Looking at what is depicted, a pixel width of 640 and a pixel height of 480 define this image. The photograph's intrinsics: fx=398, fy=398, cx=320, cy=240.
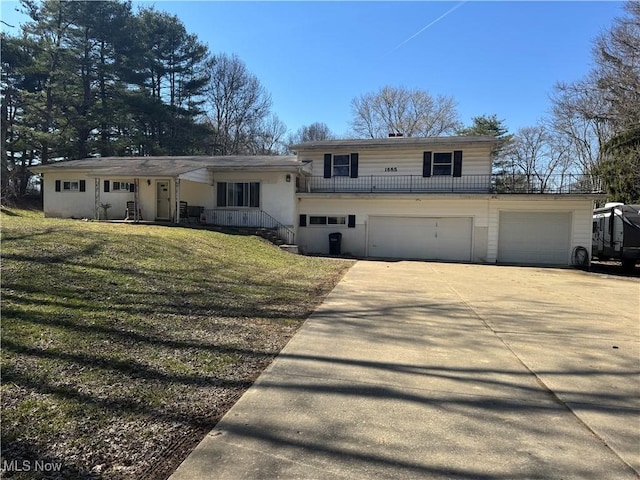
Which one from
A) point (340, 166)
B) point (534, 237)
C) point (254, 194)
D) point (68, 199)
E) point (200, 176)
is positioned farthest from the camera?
point (340, 166)

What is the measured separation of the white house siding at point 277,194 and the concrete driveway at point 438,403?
12.3 metres

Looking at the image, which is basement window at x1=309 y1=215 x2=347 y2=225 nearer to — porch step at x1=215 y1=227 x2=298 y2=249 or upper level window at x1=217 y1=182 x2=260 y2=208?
porch step at x1=215 y1=227 x2=298 y2=249

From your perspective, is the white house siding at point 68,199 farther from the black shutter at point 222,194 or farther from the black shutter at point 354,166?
the black shutter at point 354,166

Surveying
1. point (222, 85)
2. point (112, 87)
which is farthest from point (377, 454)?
point (222, 85)

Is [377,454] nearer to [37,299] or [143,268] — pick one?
[37,299]

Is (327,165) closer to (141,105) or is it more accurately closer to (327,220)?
(327,220)

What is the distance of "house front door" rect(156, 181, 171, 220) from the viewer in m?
19.8

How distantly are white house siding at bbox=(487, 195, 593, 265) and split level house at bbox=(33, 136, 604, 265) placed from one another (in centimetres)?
5

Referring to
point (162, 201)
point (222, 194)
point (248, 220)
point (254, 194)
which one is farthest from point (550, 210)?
point (162, 201)

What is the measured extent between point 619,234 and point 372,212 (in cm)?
1046

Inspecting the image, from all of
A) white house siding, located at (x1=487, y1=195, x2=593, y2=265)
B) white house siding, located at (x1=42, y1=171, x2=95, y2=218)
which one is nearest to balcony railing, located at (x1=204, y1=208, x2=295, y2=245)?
white house siding, located at (x1=42, y1=171, x2=95, y2=218)

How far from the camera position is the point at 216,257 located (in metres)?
11.2

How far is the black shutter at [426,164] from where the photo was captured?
797 inches

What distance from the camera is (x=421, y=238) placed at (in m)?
19.6
